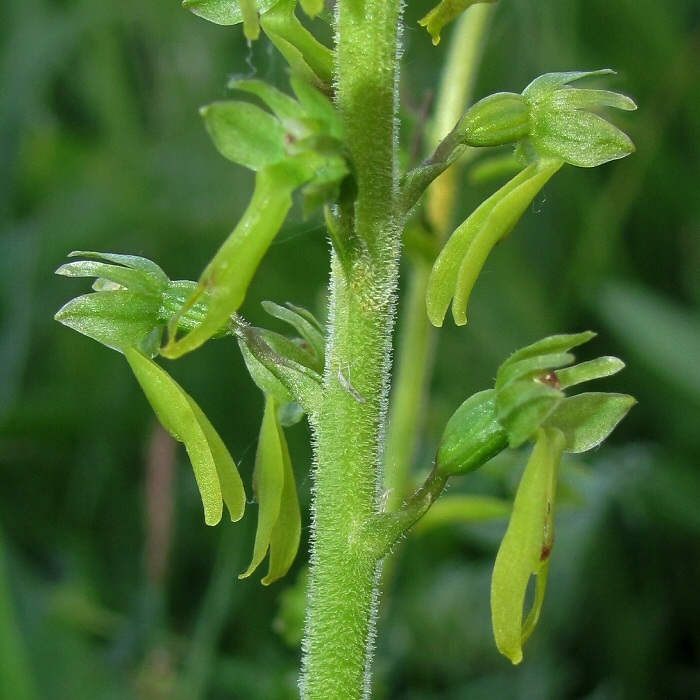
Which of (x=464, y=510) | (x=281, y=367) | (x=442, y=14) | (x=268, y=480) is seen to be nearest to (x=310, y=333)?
(x=281, y=367)

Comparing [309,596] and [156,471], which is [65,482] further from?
[309,596]

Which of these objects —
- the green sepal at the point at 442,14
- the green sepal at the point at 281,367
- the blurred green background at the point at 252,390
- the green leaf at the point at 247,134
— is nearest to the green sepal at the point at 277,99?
the green leaf at the point at 247,134

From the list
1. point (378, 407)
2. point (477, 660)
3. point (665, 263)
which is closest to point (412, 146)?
point (378, 407)

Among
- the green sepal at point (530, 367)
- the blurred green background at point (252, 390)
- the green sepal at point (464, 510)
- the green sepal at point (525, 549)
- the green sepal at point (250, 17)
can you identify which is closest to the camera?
the green sepal at point (250, 17)

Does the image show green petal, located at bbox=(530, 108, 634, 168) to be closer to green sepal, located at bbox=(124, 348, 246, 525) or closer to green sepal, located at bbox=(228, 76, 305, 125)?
green sepal, located at bbox=(228, 76, 305, 125)

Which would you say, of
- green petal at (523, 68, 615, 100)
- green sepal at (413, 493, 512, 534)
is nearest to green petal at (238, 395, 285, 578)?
green petal at (523, 68, 615, 100)

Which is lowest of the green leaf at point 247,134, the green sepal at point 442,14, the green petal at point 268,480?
the green petal at point 268,480

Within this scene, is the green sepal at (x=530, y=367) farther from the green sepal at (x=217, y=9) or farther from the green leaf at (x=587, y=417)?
the green sepal at (x=217, y=9)
